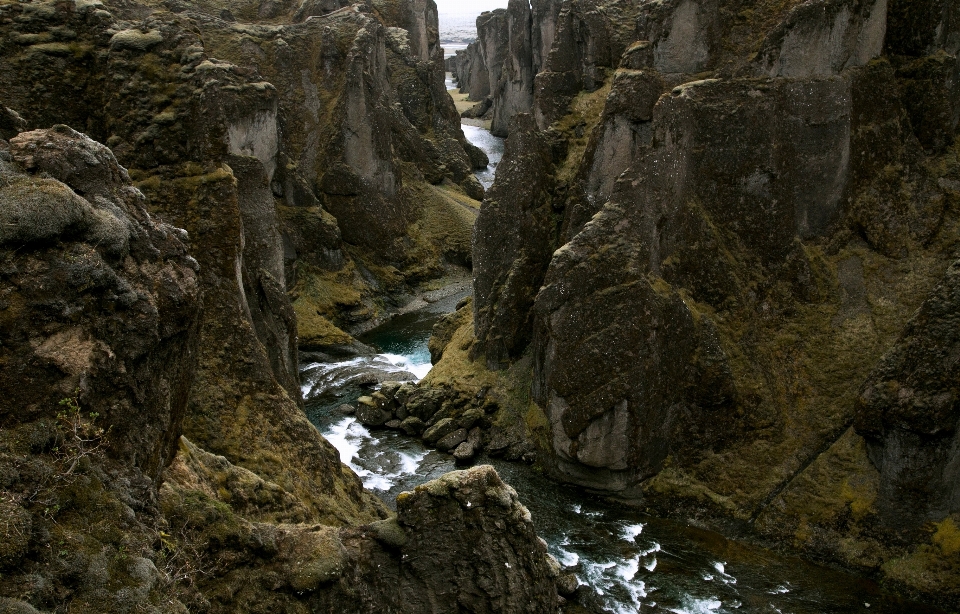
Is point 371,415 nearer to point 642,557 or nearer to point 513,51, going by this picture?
point 642,557

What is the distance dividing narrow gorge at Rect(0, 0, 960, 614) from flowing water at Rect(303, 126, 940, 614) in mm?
147

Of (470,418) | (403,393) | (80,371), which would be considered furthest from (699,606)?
(80,371)

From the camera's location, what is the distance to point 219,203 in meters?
21.8

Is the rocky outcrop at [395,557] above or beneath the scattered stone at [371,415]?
above

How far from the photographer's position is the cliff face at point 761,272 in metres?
30.4

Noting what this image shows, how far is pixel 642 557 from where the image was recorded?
27.6 m

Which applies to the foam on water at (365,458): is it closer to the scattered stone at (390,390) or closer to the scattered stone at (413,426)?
the scattered stone at (413,426)

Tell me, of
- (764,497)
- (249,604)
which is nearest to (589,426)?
(764,497)

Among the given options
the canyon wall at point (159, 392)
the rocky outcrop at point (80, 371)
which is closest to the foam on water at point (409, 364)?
the canyon wall at point (159, 392)

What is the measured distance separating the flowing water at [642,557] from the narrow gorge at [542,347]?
147 mm

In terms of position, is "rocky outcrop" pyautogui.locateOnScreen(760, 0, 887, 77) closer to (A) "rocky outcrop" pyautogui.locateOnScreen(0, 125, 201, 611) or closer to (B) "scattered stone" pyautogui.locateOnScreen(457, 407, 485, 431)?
(B) "scattered stone" pyautogui.locateOnScreen(457, 407, 485, 431)

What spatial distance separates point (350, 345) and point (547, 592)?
116 ft

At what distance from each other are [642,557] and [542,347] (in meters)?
10.1

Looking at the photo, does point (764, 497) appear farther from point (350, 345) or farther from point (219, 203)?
point (350, 345)
